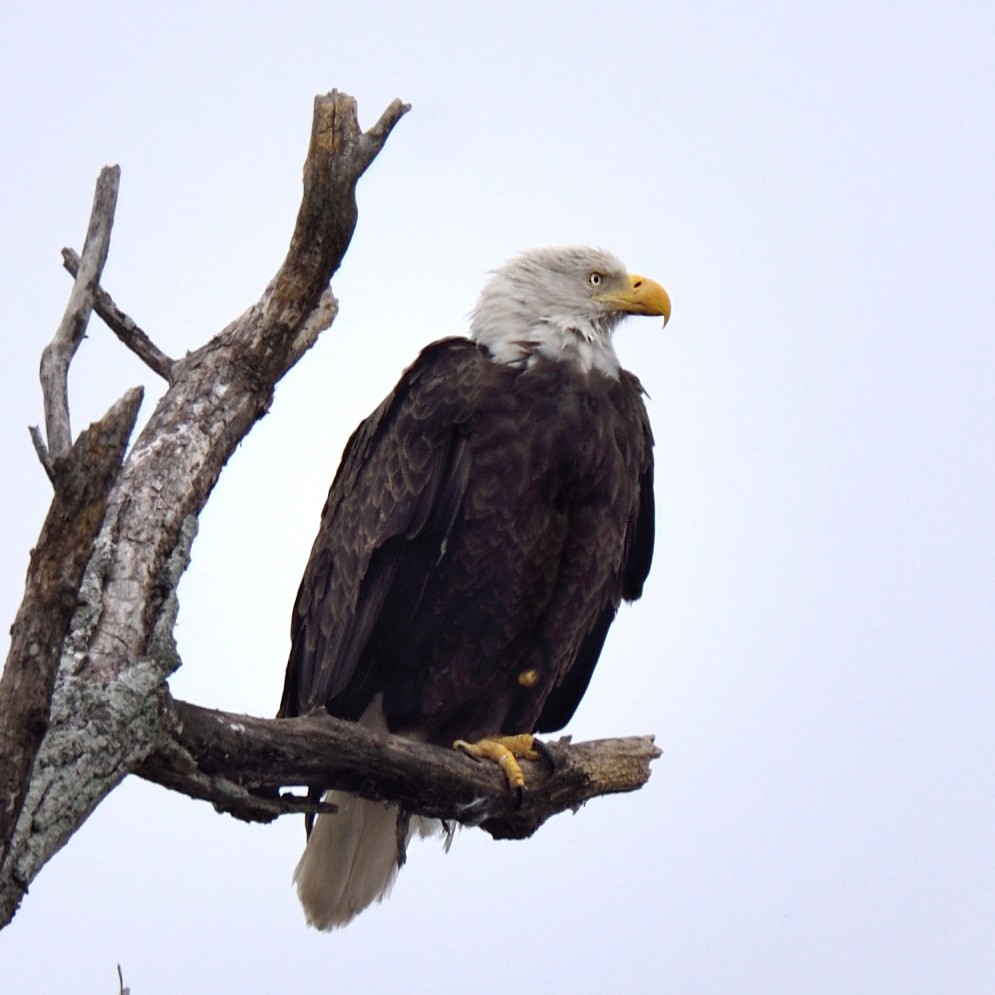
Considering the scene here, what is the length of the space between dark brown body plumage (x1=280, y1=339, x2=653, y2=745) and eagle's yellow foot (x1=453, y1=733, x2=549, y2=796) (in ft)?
1.39

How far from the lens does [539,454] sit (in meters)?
5.00

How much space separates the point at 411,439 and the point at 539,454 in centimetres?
46

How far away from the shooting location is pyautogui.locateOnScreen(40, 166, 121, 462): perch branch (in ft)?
9.66

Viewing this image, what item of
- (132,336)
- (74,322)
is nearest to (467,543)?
(132,336)

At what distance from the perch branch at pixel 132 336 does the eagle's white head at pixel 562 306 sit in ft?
4.80

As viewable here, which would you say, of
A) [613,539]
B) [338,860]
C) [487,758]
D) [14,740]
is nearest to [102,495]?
[14,740]

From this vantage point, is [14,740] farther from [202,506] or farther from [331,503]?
[331,503]

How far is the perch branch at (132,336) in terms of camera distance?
13.8 ft

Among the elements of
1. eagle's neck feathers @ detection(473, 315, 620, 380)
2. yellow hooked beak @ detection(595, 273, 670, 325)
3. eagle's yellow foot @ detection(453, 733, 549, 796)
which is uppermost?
yellow hooked beak @ detection(595, 273, 670, 325)

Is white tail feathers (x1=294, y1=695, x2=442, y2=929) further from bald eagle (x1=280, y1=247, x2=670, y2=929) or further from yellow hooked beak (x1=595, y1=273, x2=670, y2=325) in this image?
yellow hooked beak (x1=595, y1=273, x2=670, y2=325)

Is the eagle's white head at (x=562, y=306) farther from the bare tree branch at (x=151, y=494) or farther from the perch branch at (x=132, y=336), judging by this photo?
the perch branch at (x=132, y=336)

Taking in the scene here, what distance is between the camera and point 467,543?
500 centimetres

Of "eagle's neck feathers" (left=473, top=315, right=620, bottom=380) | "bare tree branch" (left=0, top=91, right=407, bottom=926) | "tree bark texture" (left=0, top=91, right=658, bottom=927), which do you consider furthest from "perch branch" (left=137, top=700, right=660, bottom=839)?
"eagle's neck feathers" (left=473, top=315, right=620, bottom=380)

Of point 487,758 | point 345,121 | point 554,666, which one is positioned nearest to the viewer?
point 345,121
